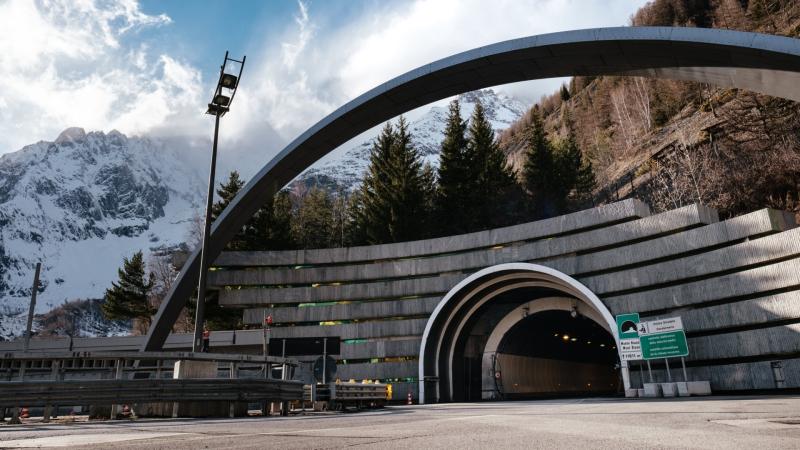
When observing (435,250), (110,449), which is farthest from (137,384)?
(435,250)

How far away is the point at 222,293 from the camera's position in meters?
39.1

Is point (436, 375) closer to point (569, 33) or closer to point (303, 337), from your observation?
point (303, 337)

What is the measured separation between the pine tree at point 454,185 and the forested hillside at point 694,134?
48.6 ft

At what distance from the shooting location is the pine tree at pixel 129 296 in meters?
53.8

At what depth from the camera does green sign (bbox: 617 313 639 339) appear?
27.1 m

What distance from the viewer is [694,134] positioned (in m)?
52.0

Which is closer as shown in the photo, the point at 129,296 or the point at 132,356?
the point at 132,356

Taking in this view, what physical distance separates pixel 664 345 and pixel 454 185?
3177 centimetres

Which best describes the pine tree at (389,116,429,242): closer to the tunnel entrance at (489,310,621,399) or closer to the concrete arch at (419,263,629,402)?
the tunnel entrance at (489,310,621,399)

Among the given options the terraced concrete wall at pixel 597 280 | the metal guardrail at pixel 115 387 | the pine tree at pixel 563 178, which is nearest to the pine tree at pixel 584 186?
the pine tree at pixel 563 178

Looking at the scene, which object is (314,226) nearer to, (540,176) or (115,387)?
(540,176)

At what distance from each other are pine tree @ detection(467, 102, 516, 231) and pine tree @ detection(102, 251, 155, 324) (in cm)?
3525

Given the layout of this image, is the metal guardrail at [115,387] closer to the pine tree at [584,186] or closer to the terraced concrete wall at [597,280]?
the terraced concrete wall at [597,280]

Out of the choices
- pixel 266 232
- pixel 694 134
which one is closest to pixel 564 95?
pixel 694 134
